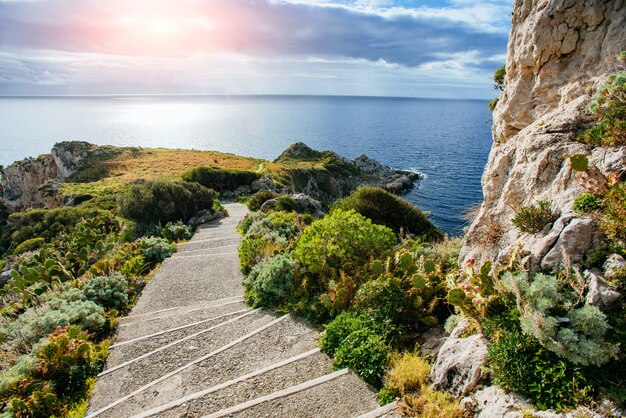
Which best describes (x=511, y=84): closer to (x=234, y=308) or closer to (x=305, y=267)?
(x=305, y=267)

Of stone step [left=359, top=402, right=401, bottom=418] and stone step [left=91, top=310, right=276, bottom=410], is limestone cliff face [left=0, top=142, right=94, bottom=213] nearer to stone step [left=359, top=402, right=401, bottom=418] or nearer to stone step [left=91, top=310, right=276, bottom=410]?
stone step [left=91, top=310, right=276, bottom=410]

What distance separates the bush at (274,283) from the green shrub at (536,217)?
6.36 metres

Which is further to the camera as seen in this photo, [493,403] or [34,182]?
[34,182]

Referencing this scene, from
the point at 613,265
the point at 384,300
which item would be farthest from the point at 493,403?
the point at 384,300

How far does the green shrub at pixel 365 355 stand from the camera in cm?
720

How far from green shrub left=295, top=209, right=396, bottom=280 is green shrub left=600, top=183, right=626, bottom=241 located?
5682 mm

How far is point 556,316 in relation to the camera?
5613 millimetres

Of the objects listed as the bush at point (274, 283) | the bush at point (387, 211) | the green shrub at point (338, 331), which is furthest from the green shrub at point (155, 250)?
the green shrub at point (338, 331)

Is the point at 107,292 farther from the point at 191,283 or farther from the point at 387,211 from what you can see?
the point at 387,211

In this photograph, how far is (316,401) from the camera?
685 cm

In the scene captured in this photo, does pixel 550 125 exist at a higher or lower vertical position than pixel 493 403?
higher

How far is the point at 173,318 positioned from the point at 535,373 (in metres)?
9.43

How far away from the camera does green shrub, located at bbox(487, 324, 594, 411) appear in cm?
511

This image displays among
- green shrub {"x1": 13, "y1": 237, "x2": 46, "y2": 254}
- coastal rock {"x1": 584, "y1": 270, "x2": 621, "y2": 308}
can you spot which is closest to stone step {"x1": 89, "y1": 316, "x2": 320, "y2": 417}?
coastal rock {"x1": 584, "y1": 270, "x2": 621, "y2": 308}
